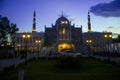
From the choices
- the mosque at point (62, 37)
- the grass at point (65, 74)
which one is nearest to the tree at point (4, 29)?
the mosque at point (62, 37)

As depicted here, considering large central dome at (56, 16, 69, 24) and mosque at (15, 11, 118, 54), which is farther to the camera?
large central dome at (56, 16, 69, 24)

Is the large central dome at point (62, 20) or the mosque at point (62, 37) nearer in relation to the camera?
the mosque at point (62, 37)

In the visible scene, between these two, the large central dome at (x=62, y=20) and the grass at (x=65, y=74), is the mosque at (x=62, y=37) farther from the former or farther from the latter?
the grass at (x=65, y=74)

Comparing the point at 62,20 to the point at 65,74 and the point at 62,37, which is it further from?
the point at 65,74

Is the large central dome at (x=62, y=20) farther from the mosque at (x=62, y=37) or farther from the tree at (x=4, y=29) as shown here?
the tree at (x=4, y=29)

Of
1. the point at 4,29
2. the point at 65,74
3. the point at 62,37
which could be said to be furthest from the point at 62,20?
the point at 65,74

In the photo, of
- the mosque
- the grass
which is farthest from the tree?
the grass

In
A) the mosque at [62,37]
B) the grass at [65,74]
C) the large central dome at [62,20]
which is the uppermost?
the large central dome at [62,20]

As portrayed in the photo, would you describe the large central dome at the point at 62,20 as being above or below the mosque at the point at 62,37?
above

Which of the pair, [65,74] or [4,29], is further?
[4,29]

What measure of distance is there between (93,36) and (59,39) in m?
18.5

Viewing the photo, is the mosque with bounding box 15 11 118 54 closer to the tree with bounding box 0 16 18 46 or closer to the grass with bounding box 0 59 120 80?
the tree with bounding box 0 16 18 46

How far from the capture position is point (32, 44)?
301 feet

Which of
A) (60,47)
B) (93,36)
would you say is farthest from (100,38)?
(60,47)
